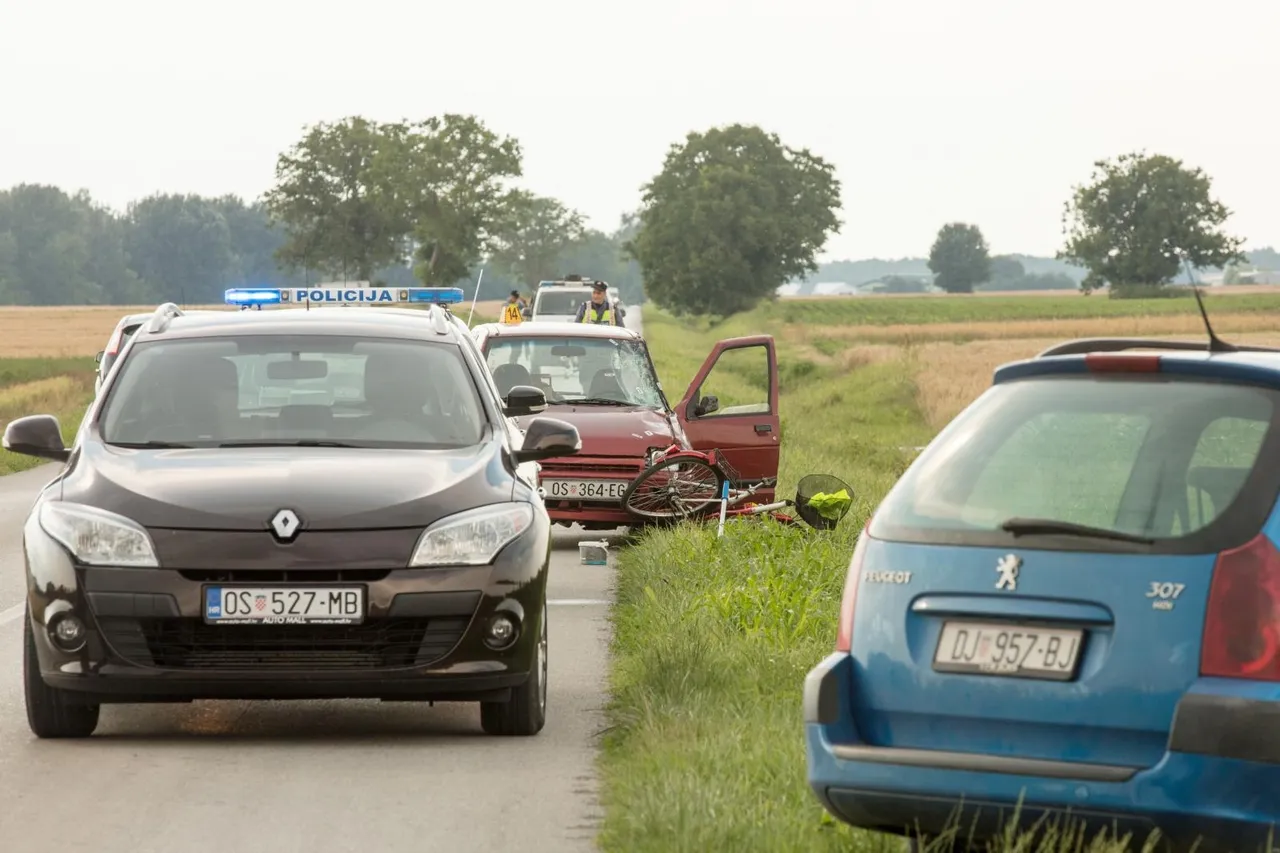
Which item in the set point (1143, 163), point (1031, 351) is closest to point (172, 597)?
point (1031, 351)

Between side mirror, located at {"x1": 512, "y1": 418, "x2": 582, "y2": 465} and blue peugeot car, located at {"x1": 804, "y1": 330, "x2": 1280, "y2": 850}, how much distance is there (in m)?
3.70

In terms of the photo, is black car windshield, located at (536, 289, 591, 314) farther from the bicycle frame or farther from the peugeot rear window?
the peugeot rear window

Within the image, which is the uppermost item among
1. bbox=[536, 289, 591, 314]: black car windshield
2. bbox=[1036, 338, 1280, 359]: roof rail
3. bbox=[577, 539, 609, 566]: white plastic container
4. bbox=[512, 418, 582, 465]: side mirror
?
bbox=[1036, 338, 1280, 359]: roof rail

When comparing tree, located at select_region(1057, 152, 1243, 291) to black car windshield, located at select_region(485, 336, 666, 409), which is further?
tree, located at select_region(1057, 152, 1243, 291)

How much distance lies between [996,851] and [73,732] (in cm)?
444

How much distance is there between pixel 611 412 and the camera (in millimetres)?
17047

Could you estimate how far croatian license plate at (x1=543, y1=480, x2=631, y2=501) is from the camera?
54.0ft

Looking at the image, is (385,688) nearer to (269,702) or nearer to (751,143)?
(269,702)

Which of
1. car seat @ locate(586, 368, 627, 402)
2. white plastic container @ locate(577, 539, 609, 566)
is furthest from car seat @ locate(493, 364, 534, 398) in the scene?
white plastic container @ locate(577, 539, 609, 566)

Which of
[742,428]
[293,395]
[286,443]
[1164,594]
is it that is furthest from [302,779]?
[742,428]

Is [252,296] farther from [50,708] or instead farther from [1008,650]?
[1008,650]

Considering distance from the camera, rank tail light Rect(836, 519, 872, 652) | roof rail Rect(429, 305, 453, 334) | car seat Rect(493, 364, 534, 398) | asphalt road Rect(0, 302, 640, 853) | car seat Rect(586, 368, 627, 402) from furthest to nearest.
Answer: car seat Rect(586, 368, 627, 402) → car seat Rect(493, 364, 534, 398) → roof rail Rect(429, 305, 453, 334) → asphalt road Rect(0, 302, 640, 853) → tail light Rect(836, 519, 872, 652)

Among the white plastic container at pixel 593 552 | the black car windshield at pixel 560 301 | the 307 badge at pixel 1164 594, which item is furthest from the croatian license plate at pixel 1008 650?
the black car windshield at pixel 560 301

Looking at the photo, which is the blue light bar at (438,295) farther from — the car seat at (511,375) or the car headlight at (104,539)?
the car headlight at (104,539)
